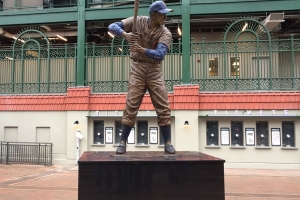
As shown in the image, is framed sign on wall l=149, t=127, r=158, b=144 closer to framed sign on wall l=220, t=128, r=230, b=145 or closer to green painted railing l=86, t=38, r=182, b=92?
green painted railing l=86, t=38, r=182, b=92

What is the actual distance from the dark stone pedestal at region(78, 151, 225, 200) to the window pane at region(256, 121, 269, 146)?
33.9 feet

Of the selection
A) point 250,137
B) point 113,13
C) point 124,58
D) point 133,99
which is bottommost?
point 250,137

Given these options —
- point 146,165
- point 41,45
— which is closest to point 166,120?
point 146,165

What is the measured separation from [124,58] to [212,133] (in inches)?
224

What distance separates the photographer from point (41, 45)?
17.3 metres

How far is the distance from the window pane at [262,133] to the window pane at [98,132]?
24.1 ft

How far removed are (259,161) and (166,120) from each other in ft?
32.5

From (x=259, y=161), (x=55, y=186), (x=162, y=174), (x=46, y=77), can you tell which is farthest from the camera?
(x=46, y=77)

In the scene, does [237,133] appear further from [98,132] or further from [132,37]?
[132,37]

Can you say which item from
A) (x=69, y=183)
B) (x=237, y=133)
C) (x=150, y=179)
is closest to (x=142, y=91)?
(x=150, y=179)

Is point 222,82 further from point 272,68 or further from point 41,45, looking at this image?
point 41,45

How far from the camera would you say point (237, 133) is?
14984mm

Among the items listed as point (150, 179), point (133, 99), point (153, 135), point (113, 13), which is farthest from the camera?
point (113, 13)

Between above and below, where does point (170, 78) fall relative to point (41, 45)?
below
